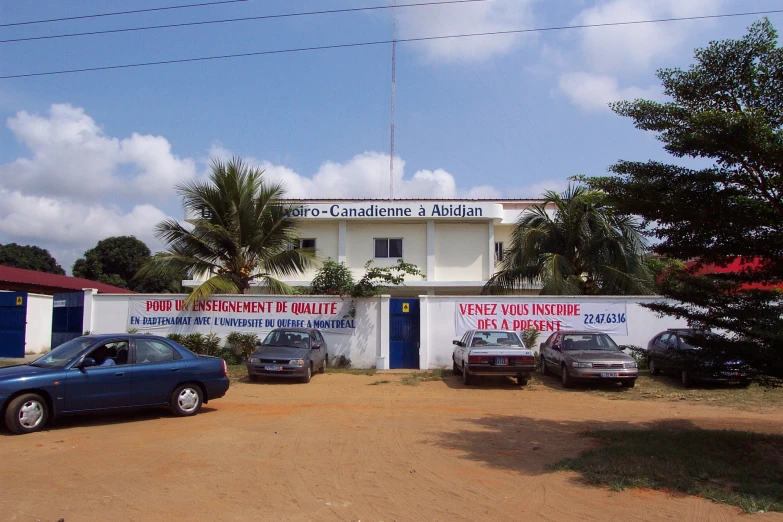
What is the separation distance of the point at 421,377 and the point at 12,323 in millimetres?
14655

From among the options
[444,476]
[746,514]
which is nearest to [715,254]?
[746,514]

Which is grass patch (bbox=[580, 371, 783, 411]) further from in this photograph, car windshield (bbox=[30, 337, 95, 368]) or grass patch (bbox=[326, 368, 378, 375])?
car windshield (bbox=[30, 337, 95, 368])

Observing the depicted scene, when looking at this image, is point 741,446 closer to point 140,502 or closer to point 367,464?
point 367,464

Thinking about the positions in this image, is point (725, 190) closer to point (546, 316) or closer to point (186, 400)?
point (186, 400)

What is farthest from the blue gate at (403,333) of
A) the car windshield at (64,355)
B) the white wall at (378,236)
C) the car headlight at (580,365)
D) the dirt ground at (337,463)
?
the car windshield at (64,355)

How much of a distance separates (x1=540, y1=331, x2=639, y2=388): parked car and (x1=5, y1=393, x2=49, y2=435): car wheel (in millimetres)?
11431

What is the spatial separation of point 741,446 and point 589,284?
12.9 metres

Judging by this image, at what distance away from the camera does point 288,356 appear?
16188 millimetres

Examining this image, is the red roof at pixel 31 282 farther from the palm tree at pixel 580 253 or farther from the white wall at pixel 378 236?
the palm tree at pixel 580 253

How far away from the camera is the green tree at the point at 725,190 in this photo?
8078mm

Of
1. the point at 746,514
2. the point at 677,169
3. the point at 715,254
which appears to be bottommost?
the point at 746,514

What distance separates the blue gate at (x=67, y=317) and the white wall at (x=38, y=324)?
2.89 feet

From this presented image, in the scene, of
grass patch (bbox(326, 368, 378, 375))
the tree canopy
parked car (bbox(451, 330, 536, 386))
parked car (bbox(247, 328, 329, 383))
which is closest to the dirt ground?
parked car (bbox(451, 330, 536, 386))

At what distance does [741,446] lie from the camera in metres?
8.86
